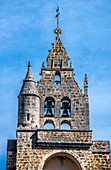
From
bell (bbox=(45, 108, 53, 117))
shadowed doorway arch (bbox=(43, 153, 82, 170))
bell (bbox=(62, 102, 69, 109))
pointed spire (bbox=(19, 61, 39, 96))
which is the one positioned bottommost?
shadowed doorway arch (bbox=(43, 153, 82, 170))

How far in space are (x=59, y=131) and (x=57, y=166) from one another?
7.91ft

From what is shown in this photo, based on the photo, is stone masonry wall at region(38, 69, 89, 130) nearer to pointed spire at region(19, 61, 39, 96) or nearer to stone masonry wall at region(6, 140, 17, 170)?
pointed spire at region(19, 61, 39, 96)

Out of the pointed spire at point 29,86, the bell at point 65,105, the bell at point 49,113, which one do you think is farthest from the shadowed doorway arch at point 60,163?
the pointed spire at point 29,86

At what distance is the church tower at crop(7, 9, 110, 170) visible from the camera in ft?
107

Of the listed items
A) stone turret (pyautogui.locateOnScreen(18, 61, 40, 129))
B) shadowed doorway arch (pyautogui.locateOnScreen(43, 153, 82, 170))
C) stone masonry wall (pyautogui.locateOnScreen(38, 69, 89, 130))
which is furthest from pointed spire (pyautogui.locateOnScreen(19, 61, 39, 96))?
shadowed doorway arch (pyautogui.locateOnScreen(43, 153, 82, 170))

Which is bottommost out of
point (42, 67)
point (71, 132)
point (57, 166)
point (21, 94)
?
point (57, 166)

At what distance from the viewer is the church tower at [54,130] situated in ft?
107

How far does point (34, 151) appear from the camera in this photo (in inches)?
1288

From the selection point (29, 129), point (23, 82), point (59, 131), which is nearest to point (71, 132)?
point (59, 131)

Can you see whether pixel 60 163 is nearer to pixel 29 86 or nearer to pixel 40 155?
pixel 40 155

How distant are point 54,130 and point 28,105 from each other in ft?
8.49

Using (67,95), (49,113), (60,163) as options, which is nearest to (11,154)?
(60,163)

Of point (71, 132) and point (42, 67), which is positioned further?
point (42, 67)

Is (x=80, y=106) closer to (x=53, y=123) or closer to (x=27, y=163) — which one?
(x=53, y=123)
